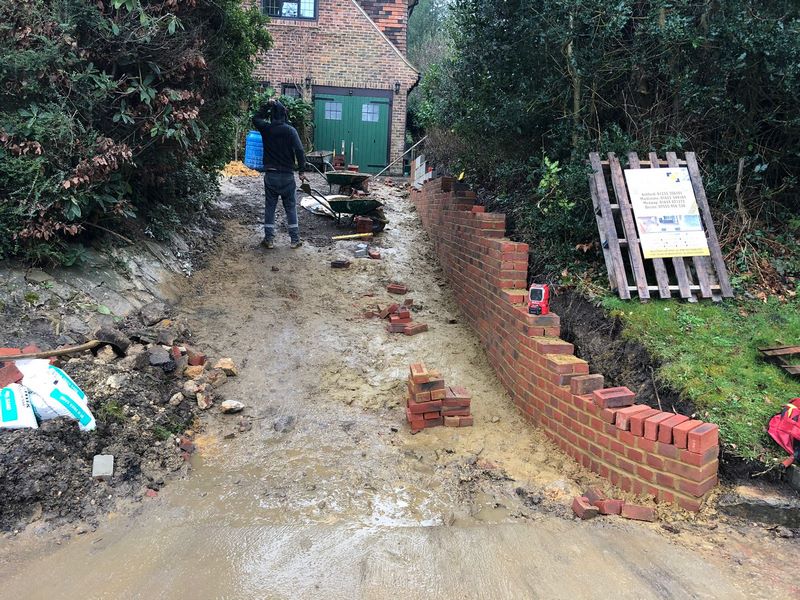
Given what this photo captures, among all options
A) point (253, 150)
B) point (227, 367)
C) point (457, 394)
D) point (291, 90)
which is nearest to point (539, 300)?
point (457, 394)

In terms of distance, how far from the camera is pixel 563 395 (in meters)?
3.84

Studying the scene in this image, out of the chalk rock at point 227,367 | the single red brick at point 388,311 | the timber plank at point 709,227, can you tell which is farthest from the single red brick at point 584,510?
the single red brick at point 388,311

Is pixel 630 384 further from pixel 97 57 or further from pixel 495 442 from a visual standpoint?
pixel 97 57

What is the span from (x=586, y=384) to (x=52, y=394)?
11.2 feet

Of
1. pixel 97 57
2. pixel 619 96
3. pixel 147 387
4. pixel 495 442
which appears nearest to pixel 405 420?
pixel 495 442

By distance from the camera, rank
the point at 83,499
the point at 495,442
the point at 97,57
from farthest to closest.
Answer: the point at 97,57
the point at 495,442
the point at 83,499

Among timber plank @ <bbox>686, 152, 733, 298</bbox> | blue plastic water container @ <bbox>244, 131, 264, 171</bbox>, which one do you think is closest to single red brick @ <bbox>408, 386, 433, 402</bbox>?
timber plank @ <bbox>686, 152, 733, 298</bbox>

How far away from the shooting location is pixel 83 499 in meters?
3.00

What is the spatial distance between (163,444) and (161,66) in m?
3.80

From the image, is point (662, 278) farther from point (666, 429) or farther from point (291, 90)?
point (291, 90)

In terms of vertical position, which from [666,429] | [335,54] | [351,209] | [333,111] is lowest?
[666,429]

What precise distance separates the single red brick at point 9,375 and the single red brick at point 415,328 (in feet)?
11.3

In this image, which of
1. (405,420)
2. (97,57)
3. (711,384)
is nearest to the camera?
(711,384)

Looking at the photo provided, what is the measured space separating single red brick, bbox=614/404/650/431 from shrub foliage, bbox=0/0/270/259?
460 centimetres
